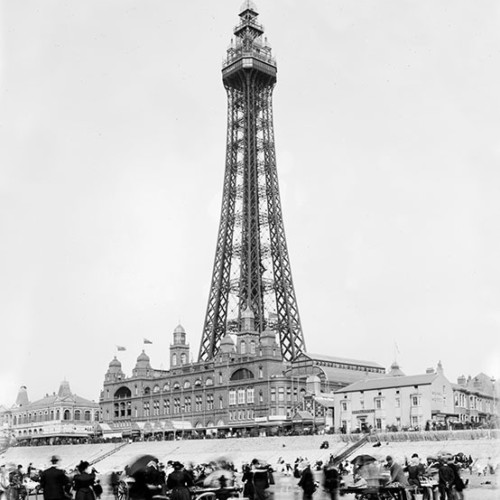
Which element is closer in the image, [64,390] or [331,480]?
[331,480]

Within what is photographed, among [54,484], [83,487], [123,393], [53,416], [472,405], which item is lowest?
[83,487]

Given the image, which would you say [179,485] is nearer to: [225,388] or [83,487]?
[83,487]

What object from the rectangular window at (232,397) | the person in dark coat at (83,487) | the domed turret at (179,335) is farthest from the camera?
the domed turret at (179,335)

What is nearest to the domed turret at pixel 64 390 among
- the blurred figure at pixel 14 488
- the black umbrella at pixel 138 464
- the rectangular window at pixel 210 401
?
the rectangular window at pixel 210 401

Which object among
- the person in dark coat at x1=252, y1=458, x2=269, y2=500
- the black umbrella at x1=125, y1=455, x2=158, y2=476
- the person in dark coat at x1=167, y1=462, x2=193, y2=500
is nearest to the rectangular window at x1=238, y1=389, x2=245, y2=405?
the person in dark coat at x1=252, y1=458, x2=269, y2=500

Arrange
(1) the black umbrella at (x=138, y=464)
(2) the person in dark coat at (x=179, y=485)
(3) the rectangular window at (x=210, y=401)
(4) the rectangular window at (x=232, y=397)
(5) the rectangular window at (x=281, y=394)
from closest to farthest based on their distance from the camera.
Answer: (1) the black umbrella at (x=138, y=464) → (2) the person in dark coat at (x=179, y=485) → (5) the rectangular window at (x=281, y=394) → (4) the rectangular window at (x=232, y=397) → (3) the rectangular window at (x=210, y=401)

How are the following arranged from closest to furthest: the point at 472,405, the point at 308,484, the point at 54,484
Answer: the point at 54,484 → the point at 308,484 → the point at 472,405

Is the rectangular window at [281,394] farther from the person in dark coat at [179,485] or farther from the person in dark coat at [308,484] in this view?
the person in dark coat at [179,485]

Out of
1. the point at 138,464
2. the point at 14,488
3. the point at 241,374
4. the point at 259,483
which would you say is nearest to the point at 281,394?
the point at 241,374
